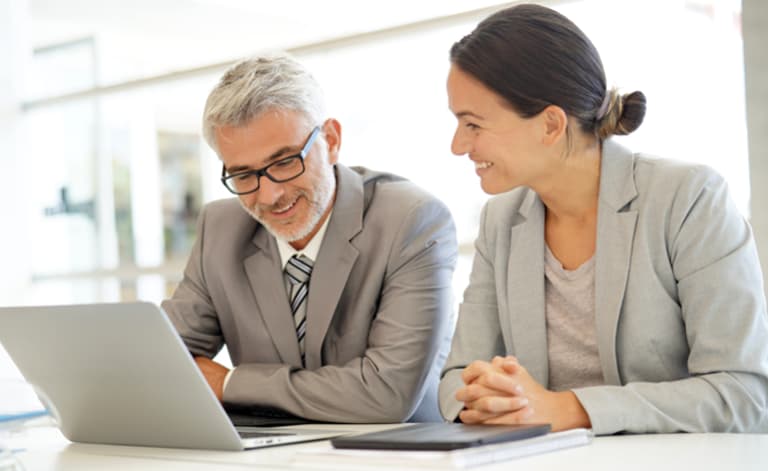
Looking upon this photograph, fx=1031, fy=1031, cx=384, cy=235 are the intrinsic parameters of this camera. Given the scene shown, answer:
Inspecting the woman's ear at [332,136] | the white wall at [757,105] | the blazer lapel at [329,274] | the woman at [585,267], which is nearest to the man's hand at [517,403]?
the woman at [585,267]

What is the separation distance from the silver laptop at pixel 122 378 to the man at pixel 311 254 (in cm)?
45

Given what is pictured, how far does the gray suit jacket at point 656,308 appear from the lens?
5.69ft

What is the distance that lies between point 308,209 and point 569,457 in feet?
3.94

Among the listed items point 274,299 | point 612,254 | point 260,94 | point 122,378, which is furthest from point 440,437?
point 260,94

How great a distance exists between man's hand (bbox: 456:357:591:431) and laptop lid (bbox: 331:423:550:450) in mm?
154

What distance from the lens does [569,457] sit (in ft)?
4.51

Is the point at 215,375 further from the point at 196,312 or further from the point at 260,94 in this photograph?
the point at 260,94

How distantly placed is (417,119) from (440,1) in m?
0.74

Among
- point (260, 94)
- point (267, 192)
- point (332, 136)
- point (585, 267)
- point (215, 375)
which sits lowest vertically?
point (215, 375)

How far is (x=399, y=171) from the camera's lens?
481cm

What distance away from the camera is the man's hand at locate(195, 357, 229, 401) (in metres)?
2.22

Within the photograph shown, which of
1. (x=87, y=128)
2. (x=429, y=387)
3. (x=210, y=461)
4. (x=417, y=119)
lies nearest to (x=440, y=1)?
(x=417, y=119)

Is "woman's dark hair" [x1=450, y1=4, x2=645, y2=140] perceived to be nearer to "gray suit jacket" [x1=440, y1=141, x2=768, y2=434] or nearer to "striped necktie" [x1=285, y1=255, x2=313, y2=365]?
"gray suit jacket" [x1=440, y1=141, x2=768, y2=434]

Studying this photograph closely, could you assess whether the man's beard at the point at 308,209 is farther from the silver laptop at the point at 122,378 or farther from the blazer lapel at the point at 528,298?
the silver laptop at the point at 122,378
